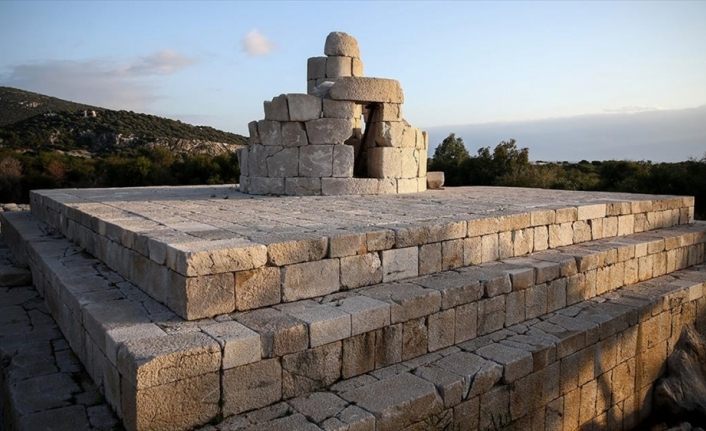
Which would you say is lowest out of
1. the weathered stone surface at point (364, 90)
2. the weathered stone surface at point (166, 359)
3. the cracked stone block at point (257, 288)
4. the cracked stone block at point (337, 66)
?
the weathered stone surface at point (166, 359)

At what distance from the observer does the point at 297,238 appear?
4.34 metres

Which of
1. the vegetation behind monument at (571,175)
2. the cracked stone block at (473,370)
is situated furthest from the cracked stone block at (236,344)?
the vegetation behind monument at (571,175)

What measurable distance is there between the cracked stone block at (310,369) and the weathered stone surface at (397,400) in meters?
0.20

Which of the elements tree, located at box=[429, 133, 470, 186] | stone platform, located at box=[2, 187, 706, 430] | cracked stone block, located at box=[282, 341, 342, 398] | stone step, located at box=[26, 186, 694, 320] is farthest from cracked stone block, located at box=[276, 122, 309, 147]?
tree, located at box=[429, 133, 470, 186]

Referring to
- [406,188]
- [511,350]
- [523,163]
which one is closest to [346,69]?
[406,188]

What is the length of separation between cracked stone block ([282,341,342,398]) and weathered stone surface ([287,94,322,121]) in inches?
228

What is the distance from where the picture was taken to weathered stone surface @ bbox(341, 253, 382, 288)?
15.0 ft

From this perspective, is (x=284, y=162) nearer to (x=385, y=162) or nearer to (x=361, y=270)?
(x=385, y=162)

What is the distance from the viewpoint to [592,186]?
18766 mm

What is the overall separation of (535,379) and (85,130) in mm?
38881

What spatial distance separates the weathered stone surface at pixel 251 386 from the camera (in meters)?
3.36

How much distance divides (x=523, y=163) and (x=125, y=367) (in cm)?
1861

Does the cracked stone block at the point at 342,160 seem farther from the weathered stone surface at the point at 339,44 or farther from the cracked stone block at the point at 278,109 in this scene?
the weathered stone surface at the point at 339,44

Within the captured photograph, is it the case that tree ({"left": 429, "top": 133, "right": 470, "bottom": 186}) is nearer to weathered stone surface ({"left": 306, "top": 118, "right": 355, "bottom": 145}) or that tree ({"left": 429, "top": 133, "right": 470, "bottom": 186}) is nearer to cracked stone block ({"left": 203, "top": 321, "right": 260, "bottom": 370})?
weathered stone surface ({"left": 306, "top": 118, "right": 355, "bottom": 145})
